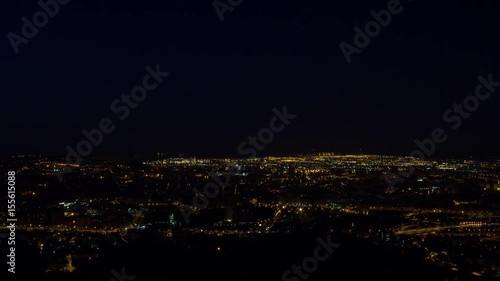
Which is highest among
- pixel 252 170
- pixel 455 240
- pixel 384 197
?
pixel 252 170

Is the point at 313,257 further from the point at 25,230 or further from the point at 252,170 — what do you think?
the point at 252,170

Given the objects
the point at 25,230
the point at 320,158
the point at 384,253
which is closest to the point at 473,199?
the point at 384,253

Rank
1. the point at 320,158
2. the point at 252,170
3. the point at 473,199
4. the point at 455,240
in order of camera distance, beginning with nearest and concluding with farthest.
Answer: the point at 455,240 < the point at 473,199 < the point at 252,170 < the point at 320,158

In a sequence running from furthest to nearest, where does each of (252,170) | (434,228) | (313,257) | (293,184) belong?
(252,170), (293,184), (434,228), (313,257)

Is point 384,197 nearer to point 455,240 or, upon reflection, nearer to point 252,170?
point 455,240

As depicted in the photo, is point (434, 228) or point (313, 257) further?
point (434, 228)

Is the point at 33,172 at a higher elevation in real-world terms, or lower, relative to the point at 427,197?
higher

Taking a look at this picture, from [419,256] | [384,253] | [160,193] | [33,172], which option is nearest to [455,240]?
[419,256]

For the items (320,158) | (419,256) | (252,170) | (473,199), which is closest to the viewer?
(419,256)

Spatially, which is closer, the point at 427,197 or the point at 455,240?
the point at 455,240
